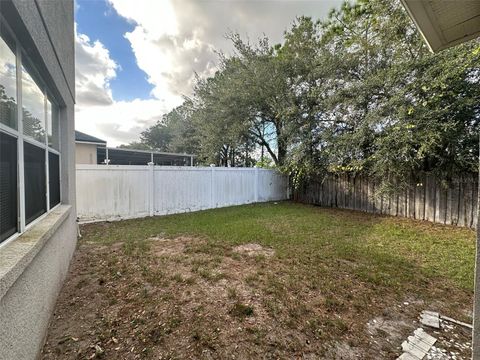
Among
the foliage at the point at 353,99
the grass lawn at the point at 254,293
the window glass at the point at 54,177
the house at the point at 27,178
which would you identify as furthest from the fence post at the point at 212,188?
the house at the point at 27,178

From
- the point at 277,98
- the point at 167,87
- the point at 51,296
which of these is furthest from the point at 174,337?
the point at 167,87

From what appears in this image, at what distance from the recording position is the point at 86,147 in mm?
11703

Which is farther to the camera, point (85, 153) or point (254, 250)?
point (85, 153)

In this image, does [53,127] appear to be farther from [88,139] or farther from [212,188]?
[88,139]

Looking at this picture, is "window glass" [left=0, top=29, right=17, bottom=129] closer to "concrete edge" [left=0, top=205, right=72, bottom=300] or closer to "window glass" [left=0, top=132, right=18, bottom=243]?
"window glass" [left=0, top=132, right=18, bottom=243]

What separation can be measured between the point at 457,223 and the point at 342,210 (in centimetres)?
304

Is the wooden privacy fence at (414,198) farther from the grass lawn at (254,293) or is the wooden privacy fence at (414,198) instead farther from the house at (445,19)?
the house at (445,19)

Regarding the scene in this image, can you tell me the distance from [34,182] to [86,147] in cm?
1140

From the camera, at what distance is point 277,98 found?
9828 mm

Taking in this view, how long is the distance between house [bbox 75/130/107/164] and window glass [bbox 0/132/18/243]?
11.5 meters

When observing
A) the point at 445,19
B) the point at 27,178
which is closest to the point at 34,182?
the point at 27,178

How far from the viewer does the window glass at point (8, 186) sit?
4.58 feet

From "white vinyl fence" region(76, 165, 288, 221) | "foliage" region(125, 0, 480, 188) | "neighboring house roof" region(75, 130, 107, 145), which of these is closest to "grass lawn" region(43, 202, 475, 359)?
"white vinyl fence" region(76, 165, 288, 221)

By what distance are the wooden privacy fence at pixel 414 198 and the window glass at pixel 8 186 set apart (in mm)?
7727
